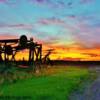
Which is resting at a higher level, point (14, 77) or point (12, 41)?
point (12, 41)

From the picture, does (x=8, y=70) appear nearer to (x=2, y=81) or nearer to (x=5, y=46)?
(x=2, y=81)

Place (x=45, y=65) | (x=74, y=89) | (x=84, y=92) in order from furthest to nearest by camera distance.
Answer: (x=45, y=65)
(x=74, y=89)
(x=84, y=92)

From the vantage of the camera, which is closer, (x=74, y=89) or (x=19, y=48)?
(x=74, y=89)

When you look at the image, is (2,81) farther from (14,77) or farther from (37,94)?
(37,94)

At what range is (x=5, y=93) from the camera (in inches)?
927

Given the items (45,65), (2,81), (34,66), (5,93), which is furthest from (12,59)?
(5,93)

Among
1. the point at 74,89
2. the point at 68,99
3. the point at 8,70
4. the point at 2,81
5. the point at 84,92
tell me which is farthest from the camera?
the point at 8,70

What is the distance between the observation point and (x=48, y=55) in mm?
51156

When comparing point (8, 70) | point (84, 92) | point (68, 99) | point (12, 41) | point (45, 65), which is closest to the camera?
point (68, 99)

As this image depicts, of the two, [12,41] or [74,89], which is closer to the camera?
[74,89]

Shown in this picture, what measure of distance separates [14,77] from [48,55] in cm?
1761

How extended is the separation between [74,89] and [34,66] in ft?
52.3

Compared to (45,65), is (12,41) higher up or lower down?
higher up

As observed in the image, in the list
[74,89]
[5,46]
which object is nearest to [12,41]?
[5,46]
